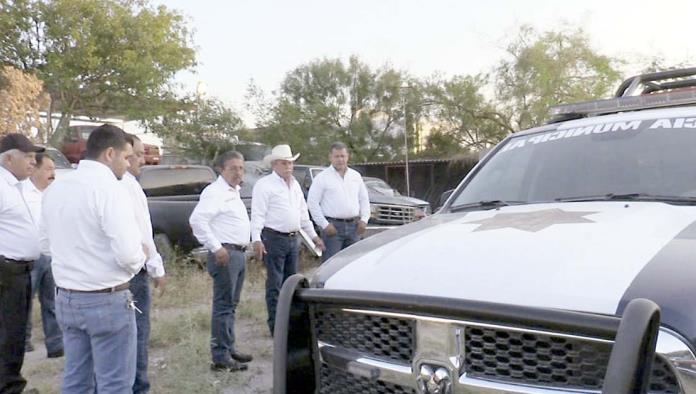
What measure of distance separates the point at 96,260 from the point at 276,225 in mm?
2941

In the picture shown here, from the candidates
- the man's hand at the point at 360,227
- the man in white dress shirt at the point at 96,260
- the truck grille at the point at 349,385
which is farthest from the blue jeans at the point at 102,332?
the man's hand at the point at 360,227

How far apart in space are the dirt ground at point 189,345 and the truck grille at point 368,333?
242cm

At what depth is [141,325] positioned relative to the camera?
4480 mm

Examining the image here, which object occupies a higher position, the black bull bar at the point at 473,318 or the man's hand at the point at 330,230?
the black bull bar at the point at 473,318

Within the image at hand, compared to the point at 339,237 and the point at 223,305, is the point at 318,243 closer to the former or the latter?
the point at 339,237

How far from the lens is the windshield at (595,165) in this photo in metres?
3.25

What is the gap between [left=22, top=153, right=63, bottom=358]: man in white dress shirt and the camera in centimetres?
584

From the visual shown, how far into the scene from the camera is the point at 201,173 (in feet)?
34.5

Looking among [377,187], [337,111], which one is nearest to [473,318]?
[377,187]

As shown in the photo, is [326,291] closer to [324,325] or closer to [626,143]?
[324,325]

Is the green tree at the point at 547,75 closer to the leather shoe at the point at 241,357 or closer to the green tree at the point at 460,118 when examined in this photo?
the green tree at the point at 460,118

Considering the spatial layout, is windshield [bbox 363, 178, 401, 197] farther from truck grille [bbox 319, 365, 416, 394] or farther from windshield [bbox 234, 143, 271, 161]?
windshield [bbox 234, 143, 271, 161]

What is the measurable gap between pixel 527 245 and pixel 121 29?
2167 cm

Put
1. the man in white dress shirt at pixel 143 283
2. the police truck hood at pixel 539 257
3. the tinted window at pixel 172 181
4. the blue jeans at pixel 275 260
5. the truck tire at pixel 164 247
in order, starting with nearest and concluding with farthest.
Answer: the police truck hood at pixel 539 257 → the man in white dress shirt at pixel 143 283 → the blue jeans at pixel 275 260 → the truck tire at pixel 164 247 → the tinted window at pixel 172 181
